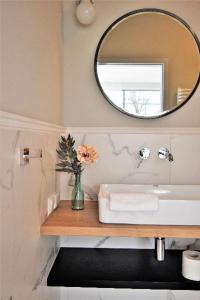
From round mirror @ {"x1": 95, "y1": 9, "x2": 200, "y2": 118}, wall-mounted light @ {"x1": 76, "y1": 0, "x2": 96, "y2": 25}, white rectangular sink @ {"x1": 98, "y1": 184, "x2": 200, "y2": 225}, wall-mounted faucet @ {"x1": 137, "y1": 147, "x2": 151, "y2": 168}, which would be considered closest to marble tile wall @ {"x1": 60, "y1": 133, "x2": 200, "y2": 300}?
wall-mounted faucet @ {"x1": 137, "y1": 147, "x2": 151, "y2": 168}

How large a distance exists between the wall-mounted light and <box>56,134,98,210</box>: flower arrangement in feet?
2.48

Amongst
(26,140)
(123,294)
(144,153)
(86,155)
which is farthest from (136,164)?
(26,140)

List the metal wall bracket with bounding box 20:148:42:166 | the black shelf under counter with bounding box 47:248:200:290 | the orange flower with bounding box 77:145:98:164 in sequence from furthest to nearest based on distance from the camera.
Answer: the orange flower with bounding box 77:145:98:164, the black shelf under counter with bounding box 47:248:200:290, the metal wall bracket with bounding box 20:148:42:166

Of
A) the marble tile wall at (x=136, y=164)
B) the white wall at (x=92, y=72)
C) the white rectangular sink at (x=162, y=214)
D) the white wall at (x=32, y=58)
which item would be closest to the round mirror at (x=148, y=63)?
the white wall at (x=92, y=72)

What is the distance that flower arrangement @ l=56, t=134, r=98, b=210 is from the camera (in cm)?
169

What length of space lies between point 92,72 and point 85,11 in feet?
1.18

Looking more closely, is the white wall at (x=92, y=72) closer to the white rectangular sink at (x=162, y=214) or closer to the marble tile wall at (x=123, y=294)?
the white rectangular sink at (x=162, y=214)

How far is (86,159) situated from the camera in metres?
1.69

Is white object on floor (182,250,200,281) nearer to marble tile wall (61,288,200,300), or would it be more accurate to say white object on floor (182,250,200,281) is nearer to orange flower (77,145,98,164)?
marble tile wall (61,288,200,300)

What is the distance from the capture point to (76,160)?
5.67 feet

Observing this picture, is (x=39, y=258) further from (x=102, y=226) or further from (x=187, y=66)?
(x=187, y=66)

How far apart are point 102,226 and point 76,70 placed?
103 centimetres

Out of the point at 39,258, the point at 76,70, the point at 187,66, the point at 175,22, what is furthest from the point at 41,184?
the point at 175,22

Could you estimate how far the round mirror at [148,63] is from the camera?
1.92m
